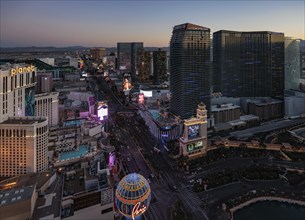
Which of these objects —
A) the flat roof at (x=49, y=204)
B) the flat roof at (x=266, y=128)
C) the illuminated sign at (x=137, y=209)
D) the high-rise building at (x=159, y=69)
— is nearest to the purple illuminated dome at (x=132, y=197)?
the illuminated sign at (x=137, y=209)

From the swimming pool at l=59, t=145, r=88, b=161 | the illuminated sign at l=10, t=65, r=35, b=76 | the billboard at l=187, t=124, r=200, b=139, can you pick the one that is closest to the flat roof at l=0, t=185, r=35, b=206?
the swimming pool at l=59, t=145, r=88, b=161

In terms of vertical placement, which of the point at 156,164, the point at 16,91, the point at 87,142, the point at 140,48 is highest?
the point at 140,48

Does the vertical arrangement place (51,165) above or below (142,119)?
below

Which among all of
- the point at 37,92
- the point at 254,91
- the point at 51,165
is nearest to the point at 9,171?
the point at 51,165

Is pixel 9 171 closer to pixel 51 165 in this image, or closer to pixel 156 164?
pixel 51 165

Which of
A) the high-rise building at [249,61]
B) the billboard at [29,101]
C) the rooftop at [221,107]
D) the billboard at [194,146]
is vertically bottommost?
the billboard at [194,146]

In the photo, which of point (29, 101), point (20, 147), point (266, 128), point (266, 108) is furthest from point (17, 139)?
point (266, 108)

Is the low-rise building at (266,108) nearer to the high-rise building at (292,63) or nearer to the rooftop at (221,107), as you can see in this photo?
the rooftop at (221,107)
